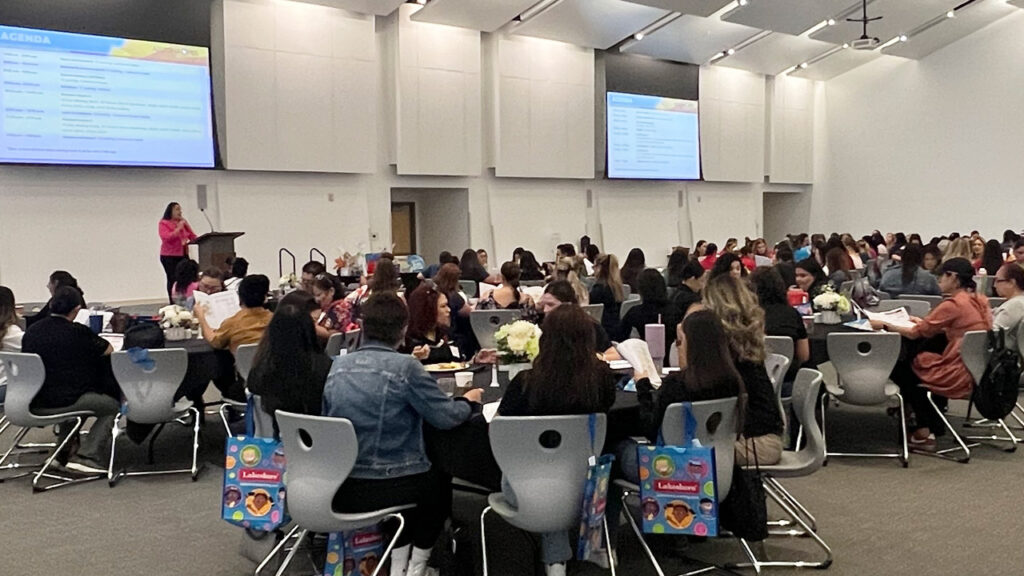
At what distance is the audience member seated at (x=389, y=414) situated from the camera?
3.37 m

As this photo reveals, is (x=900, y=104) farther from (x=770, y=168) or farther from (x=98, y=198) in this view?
(x=98, y=198)

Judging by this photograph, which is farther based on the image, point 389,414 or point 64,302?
point 64,302

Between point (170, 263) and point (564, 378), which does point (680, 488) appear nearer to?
point (564, 378)

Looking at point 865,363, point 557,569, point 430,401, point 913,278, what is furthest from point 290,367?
point 913,278

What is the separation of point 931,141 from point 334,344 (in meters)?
17.6

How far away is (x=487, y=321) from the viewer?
6.78 metres

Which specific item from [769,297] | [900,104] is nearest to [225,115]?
[769,297]

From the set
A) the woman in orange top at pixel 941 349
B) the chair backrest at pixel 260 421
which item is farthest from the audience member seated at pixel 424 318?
the woman in orange top at pixel 941 349

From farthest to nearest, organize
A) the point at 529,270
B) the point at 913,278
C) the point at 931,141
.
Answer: the point at 931,141 → the point at 529,270 → the point at 913,278

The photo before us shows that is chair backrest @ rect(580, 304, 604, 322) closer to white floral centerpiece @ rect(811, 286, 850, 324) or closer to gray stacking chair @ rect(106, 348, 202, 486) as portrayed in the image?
white floral centerpiece @ rect(811, 286, 850, 324)

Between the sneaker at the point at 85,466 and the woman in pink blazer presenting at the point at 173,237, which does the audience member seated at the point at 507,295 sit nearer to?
the sneaker at the point at 85,466

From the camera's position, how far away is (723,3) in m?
14.8

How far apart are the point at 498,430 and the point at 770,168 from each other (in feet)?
62.1

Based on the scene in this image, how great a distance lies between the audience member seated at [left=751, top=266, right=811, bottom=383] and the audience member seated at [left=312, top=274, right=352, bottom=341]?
2.76 metres
